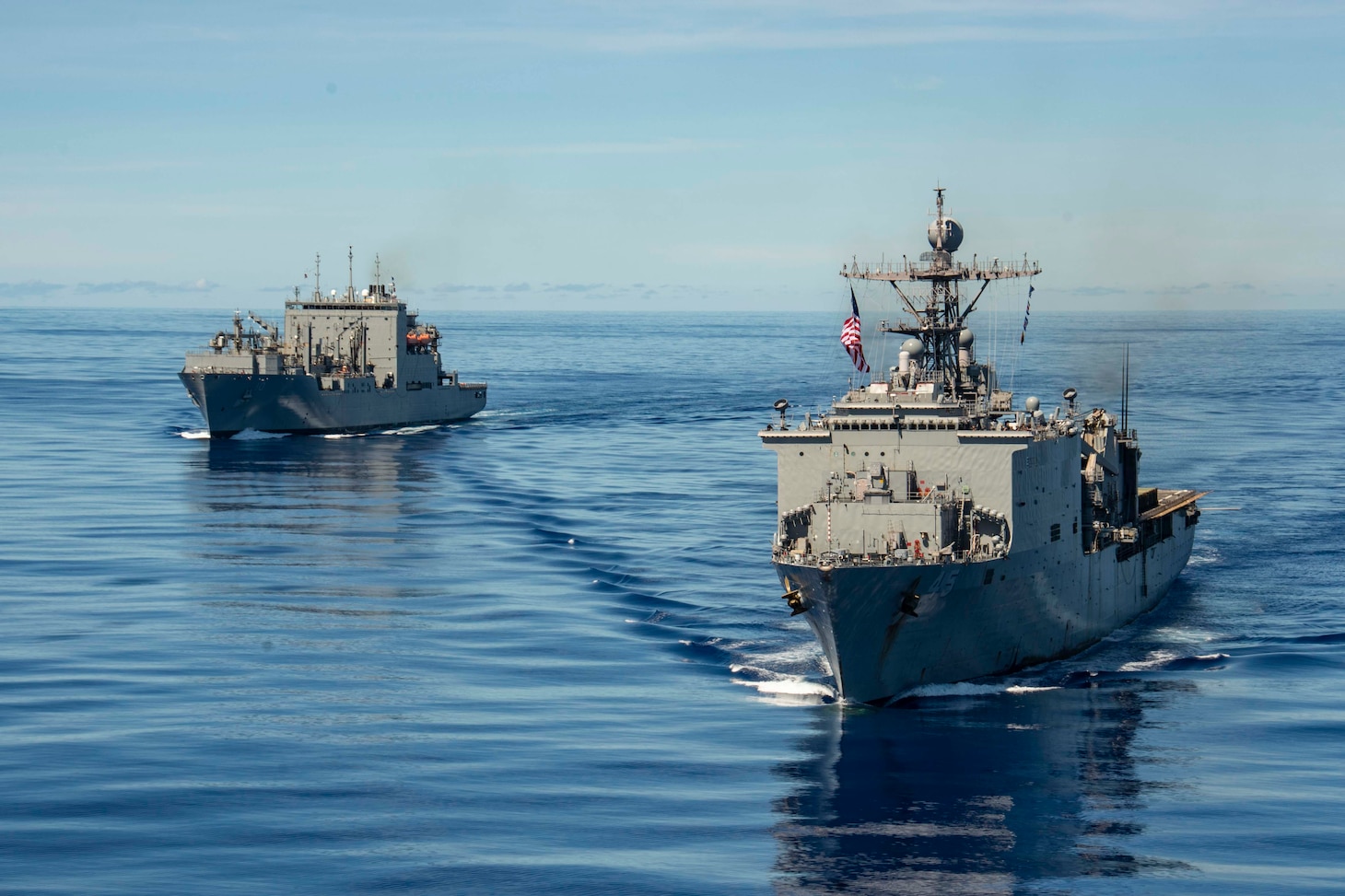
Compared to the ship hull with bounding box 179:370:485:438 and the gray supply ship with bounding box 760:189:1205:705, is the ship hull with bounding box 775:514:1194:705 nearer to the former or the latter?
the gray supply ship with bounding box 760:189:1205:705

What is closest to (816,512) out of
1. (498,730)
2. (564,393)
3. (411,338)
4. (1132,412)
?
(498,730)

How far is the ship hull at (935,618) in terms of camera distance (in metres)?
36.6

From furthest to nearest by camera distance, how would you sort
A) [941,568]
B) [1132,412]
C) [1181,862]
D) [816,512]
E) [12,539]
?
[1132,412] → [12,539] → [816,512] → [941,568] → [1181,862]

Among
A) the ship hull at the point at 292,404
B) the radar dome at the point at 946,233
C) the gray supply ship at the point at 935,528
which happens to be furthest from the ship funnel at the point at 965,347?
the ship hull at the point at 292,404

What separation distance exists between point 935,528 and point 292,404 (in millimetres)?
71479

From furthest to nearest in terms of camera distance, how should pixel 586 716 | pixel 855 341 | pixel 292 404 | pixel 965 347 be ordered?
1. pixel 292 404
2. pixel 965 347
3. pixel 855 341
4. pixel 586 716

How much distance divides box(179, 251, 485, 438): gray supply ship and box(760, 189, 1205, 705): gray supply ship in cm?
6326

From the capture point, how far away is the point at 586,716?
3694 centimetres

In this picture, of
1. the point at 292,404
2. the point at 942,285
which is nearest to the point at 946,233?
the point at 942,285

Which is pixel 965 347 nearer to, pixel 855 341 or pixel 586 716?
pixel 855 341

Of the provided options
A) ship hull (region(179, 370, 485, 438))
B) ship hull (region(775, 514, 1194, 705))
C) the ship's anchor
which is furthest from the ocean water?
ship hull (region(179, 370, 485, 438))

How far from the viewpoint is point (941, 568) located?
3669 cm

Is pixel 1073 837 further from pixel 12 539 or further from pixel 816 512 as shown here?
pixel 12 539

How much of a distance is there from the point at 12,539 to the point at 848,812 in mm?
42645
